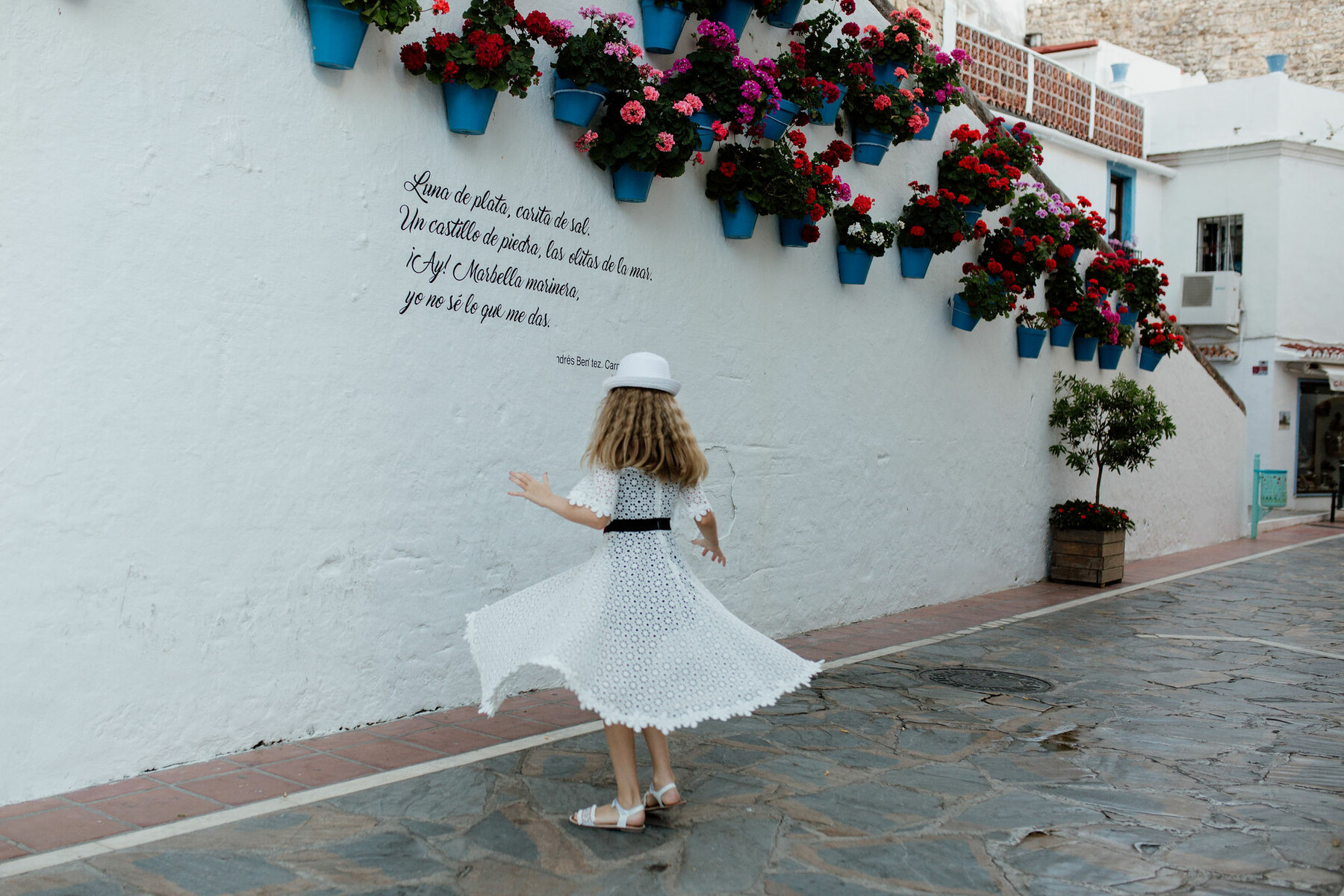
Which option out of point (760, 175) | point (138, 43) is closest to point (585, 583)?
point (138, 43)

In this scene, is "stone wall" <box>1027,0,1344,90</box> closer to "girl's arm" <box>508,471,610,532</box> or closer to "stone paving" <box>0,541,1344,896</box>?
"stone paving" <box>0,541,1344,896</box>

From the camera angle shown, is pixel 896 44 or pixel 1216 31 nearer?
pixel 896 44

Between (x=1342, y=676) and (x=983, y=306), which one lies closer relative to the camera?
(x=1342, y=676)

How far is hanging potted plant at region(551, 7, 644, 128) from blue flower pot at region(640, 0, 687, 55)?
542 mm

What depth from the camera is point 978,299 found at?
9.43m

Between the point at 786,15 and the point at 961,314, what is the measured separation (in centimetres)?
317

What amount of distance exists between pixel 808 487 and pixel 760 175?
7.49 feet

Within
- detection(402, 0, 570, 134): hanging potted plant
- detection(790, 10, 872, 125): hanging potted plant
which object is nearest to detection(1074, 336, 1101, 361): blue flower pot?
detection(790, 10, 872, 125): hanging potted plant

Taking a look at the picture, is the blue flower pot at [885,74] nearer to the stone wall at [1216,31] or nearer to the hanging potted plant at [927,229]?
the hanging potted plant at [927,229]

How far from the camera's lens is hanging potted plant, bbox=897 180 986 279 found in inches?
351

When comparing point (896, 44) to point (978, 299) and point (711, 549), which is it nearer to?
point (978, 299)

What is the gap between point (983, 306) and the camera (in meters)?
9.44

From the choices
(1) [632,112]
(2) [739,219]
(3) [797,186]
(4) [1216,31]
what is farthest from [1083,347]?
(4) [1216,31]

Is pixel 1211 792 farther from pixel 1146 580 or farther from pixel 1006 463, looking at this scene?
pixel 1146 580
